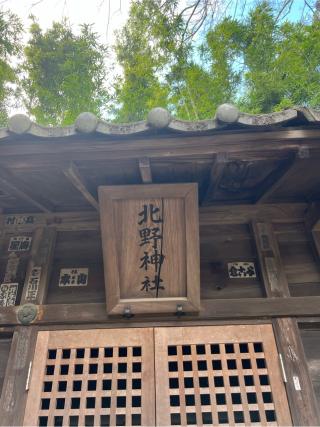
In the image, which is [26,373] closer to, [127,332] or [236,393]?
[127,332]

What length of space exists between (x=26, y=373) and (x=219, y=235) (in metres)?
2.64

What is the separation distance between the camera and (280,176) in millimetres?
2920

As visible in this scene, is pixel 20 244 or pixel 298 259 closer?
pixel 298 259

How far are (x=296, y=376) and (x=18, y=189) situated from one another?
3.39 m

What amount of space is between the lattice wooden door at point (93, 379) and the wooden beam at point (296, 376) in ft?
4.36

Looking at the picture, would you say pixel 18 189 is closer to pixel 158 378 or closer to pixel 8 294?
pixel 8 294

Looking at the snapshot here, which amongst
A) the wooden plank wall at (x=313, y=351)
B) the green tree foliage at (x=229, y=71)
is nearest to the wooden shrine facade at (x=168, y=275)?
the wooden plank wall at (x=313, y=351)

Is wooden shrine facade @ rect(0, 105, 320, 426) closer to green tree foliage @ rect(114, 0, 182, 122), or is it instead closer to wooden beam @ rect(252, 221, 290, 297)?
wooden beam @ rect(252, 221, 290, 297)

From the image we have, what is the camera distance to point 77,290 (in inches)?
137

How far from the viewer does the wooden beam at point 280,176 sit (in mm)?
2455

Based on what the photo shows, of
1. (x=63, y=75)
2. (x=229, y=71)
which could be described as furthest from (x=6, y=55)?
(x=229, y=71)

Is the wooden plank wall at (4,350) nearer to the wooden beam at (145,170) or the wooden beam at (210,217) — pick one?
the wooden beam at (210,217)

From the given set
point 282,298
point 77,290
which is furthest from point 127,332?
point 282,298

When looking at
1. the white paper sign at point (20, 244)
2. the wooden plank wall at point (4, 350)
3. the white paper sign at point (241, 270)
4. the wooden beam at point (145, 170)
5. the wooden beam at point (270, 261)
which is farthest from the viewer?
the white paper sign at point (20, 244)
